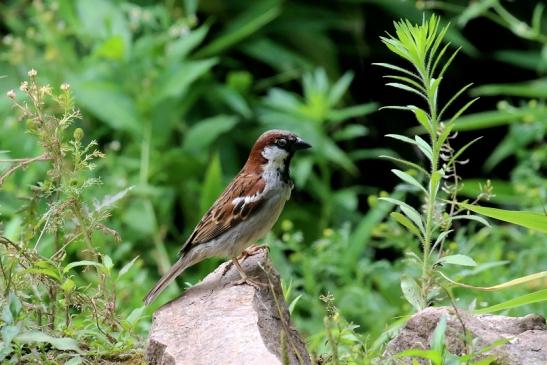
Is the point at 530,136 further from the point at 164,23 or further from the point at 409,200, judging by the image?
the point at 164,23

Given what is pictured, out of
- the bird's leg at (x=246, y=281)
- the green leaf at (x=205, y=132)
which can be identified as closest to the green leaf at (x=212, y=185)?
the green leaf at (x=205, y=132)

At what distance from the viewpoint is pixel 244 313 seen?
293cm

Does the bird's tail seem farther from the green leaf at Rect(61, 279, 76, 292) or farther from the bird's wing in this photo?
the green leaf at Rect(61, 279, 76, 292)

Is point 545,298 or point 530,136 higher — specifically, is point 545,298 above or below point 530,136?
above

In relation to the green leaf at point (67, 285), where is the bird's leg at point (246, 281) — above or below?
below

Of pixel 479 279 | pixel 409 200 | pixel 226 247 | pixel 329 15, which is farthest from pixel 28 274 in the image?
pixel 329 15

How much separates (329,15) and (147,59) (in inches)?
60.8

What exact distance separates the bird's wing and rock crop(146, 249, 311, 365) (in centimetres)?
52

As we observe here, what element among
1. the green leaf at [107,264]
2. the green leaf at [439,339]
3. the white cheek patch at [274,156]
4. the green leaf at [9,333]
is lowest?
the white cheek patch at [274,156]

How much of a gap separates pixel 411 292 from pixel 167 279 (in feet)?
3.47

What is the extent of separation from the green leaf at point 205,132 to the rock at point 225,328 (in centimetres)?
270

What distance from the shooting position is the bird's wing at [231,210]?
3.85 m

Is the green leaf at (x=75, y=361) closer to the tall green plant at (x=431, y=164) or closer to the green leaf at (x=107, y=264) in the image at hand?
the green leaf at (x=107, y=264)

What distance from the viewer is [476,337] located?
2.64 metres
